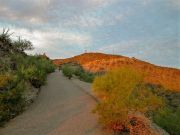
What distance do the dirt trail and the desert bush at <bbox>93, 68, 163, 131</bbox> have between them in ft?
1.95

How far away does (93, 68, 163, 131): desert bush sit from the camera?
12648 millimetres

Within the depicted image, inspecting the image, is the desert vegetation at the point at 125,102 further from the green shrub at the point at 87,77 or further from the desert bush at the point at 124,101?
the green shrub at the point at 87,77

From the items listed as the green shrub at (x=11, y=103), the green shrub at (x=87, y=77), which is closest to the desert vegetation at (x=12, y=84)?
the green shrub at (x=11, y=103)

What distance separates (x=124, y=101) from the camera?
12.6 metres

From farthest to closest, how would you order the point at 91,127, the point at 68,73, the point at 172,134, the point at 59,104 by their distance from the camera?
the point at 68,73 < the point at 59,104 < the point at 172,134 < the point at 91,127

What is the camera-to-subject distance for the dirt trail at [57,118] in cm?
1332

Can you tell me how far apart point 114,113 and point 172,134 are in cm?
488

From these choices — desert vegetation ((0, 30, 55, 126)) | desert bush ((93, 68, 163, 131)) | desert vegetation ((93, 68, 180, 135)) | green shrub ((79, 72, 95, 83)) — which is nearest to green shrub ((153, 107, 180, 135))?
desert vegetation ((93, 68, 180, 135))

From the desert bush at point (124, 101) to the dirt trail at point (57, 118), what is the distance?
0.59 m

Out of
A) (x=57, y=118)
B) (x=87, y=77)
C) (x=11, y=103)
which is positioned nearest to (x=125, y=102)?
(x=57, y=118)

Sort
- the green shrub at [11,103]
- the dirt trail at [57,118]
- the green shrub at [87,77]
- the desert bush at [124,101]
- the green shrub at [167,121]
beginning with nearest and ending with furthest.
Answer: the desert bush at [124,101] → the dirt trail at [57,118] → the green shrub at [11,103] → the green shrub at [167,121] → the green shrub at [87,77]

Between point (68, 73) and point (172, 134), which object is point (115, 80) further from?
point (68, 73)

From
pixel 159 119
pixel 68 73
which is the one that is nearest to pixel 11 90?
pixel 159 119

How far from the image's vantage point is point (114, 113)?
12609mm
